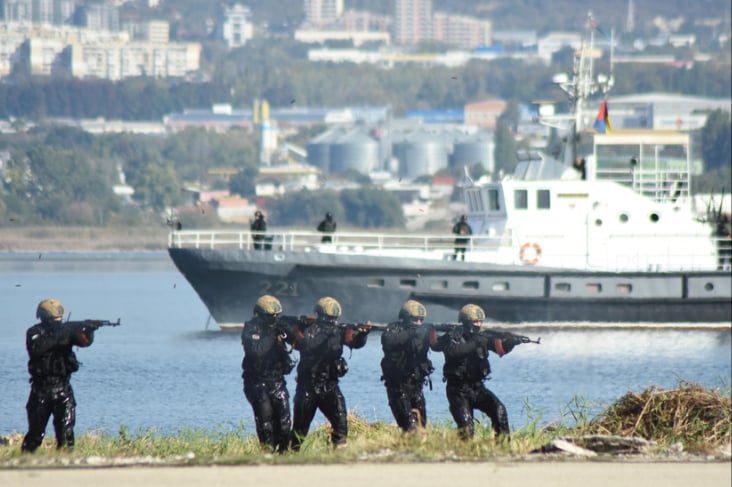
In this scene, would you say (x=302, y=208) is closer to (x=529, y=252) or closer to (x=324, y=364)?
(x=529, y=252)

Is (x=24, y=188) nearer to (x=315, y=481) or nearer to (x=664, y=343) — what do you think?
(x=664, y=343)

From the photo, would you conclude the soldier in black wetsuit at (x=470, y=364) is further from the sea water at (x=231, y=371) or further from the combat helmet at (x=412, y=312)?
the sea water at (x=231, y=371)

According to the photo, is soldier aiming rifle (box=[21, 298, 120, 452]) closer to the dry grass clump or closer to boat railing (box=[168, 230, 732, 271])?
the dry grass clump

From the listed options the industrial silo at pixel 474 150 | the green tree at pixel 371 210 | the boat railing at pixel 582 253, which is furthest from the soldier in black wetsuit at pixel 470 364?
the industrial silo at pixel 474 150

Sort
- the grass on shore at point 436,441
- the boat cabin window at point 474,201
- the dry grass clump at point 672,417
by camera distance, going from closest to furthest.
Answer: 1. the grass on shore at point 436,441
2. the dry grass clump at point 672,417
3. the boat cabin window at point 474,201

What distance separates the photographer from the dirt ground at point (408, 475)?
12.1 meters

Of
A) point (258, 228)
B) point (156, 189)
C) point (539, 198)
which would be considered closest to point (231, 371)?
point (258, 228)

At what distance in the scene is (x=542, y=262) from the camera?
34.9 metres

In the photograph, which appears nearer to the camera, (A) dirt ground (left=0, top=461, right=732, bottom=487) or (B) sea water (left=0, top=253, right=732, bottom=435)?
(A) dirt ground (left=0, top=461, right=732, bottom=487)

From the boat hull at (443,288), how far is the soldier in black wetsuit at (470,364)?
19.6 metres

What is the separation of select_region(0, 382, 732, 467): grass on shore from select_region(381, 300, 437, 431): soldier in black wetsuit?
0.26 meters

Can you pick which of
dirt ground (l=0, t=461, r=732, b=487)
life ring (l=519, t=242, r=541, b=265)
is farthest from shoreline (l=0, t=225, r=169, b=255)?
dirt ground (l=0, t=461, r=732, b=487)

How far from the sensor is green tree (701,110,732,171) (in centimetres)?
14762

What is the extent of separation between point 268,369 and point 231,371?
1460cm
